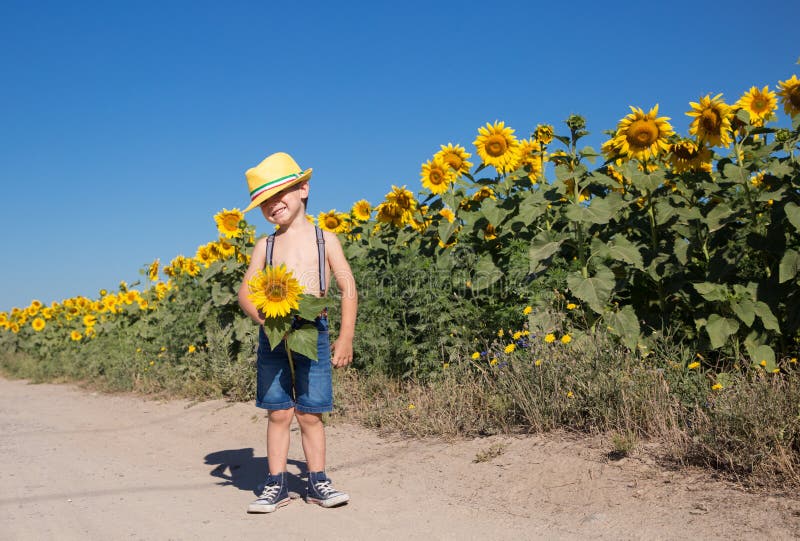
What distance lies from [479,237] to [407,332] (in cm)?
114

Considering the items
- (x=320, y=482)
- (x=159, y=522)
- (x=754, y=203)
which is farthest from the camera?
(x=754, y=203)

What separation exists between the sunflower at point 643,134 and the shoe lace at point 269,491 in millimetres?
3424

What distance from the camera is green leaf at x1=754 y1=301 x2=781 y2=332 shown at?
470 centimetres

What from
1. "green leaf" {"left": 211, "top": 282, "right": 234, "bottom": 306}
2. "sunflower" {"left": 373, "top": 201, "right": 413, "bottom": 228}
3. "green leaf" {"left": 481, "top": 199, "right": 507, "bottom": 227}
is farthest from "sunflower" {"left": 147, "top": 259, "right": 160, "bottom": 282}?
"green leaf" {"left": 481, "top": 199, "right": 507, "bottom": 227}

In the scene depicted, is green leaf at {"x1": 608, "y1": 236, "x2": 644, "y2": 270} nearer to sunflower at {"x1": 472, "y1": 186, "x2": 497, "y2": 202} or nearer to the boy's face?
sunflower at {"x1": 472, "y1": 186, "x2": 497, "y2": 202}

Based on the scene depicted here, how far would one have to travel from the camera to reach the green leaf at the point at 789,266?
4.50 metres

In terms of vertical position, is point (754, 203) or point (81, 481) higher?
point (754, 203)

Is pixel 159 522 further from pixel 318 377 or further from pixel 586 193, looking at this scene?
pixel 586 193

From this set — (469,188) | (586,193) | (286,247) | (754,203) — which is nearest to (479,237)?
(469,188)

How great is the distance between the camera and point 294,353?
3.96 metres

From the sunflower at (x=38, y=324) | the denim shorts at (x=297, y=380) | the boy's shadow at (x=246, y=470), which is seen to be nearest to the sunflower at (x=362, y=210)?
the boy's shadow at (x=246, y=470)

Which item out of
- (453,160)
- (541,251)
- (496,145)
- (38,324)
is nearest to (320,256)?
(541,251)

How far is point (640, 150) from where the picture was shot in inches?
207

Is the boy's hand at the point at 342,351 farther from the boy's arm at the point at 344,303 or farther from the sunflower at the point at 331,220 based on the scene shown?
the sunflower at the point at 331,220
